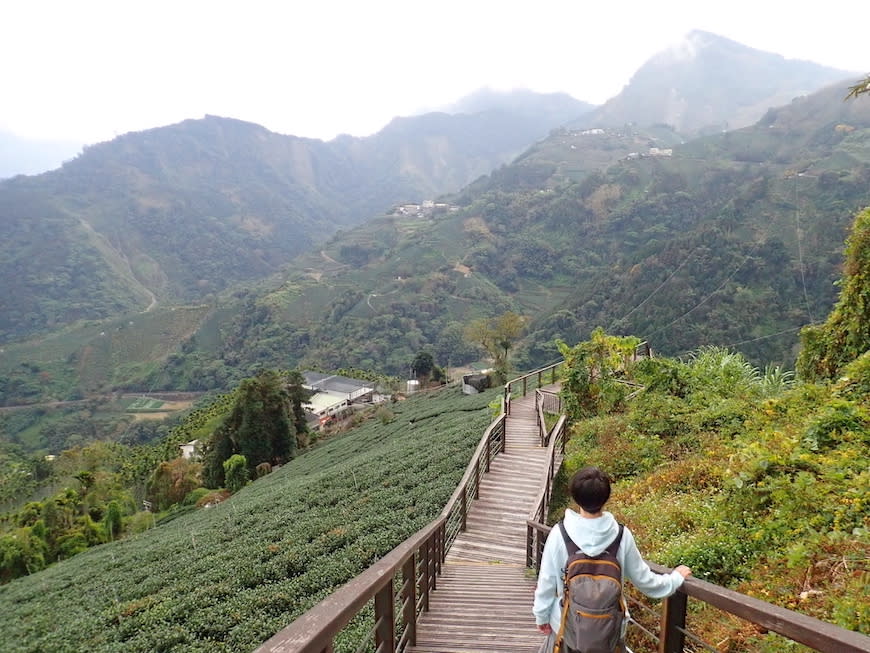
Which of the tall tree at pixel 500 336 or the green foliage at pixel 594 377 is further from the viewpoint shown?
the tall tree at pixel 500 336

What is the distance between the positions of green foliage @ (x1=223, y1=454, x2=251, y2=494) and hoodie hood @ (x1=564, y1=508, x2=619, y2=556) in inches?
1028

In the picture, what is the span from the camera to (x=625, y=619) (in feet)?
8.04

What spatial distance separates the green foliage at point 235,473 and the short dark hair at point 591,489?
26184mm

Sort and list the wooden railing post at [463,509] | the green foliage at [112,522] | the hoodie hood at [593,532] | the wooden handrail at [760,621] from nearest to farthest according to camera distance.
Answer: the wooden handrail at [760,621], the hoodie hood at [593,532], the wooden railing post at [463,509], the green foliage at [112,522]

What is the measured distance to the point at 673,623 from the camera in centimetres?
249

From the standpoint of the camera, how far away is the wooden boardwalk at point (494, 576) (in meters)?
4.07

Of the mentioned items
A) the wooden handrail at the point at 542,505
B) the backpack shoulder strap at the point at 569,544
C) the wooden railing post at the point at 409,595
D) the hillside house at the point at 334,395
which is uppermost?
the backpack shoulder strap at the point at 569,544

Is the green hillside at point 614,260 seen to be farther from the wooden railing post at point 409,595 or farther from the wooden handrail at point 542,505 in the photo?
the wooden railing post at point 409,595

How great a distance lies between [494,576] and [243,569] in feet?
15.2

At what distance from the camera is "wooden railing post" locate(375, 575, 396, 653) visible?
2.81 meters

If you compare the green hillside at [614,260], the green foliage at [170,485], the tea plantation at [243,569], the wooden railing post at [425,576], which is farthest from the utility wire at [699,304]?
the wooden railing post at [425,576]

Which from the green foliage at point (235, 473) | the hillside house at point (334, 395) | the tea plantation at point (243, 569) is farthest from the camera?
the hillside house at point (334, 395)

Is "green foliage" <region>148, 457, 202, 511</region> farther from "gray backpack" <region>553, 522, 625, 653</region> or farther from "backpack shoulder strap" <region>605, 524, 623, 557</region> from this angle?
"backpack shoulder strap" <region>605, 524, 623, 557</region>

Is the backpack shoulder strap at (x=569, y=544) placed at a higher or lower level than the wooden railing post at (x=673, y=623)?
higher
